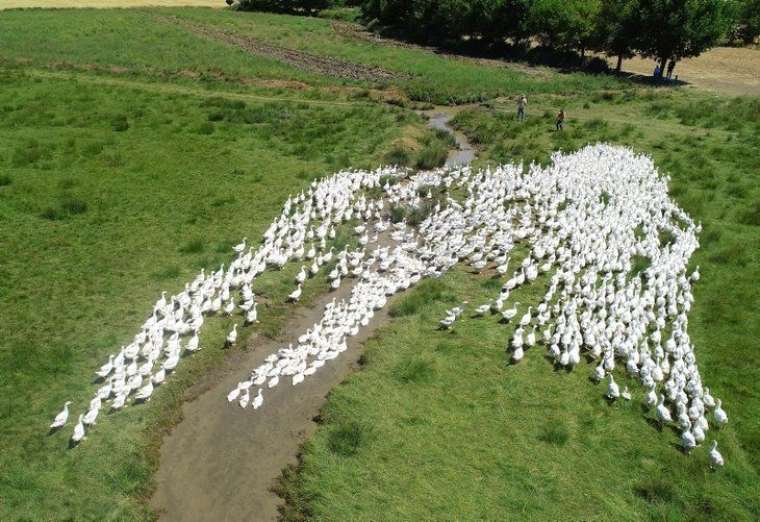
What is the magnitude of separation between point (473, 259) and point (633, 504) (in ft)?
32.2

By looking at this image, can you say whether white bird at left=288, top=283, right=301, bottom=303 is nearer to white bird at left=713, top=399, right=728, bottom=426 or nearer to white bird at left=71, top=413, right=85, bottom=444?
white bird at left=71, top=413, right=85, bottom=444

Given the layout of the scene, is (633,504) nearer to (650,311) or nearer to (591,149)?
(650,311)

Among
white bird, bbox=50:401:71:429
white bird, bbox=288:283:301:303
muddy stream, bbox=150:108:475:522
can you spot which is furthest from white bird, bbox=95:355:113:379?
white bird, bbox=288:283:301:303

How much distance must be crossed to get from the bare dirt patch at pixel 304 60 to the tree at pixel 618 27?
67.5ft

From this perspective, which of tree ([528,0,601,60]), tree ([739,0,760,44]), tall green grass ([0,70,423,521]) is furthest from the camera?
tree ([739,0,760,44])

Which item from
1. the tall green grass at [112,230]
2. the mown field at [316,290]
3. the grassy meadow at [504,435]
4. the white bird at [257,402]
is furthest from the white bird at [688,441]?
the tall green grass at [112,230]

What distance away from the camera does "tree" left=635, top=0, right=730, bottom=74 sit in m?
54.6

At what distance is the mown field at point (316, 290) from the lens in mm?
11164

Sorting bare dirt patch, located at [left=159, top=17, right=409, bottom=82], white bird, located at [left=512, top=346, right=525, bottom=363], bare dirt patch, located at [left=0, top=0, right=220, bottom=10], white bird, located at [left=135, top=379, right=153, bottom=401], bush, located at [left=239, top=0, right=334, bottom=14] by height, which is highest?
bush, located at [left=239, top=0, right=334, bottom=14]

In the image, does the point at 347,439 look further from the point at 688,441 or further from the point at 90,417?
the point at 688,441

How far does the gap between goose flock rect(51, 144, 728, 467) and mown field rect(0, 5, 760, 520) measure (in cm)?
59

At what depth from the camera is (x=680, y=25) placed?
180 feet

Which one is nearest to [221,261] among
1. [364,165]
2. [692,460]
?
[364,165]

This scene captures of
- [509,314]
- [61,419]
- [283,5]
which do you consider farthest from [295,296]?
[283,5]
